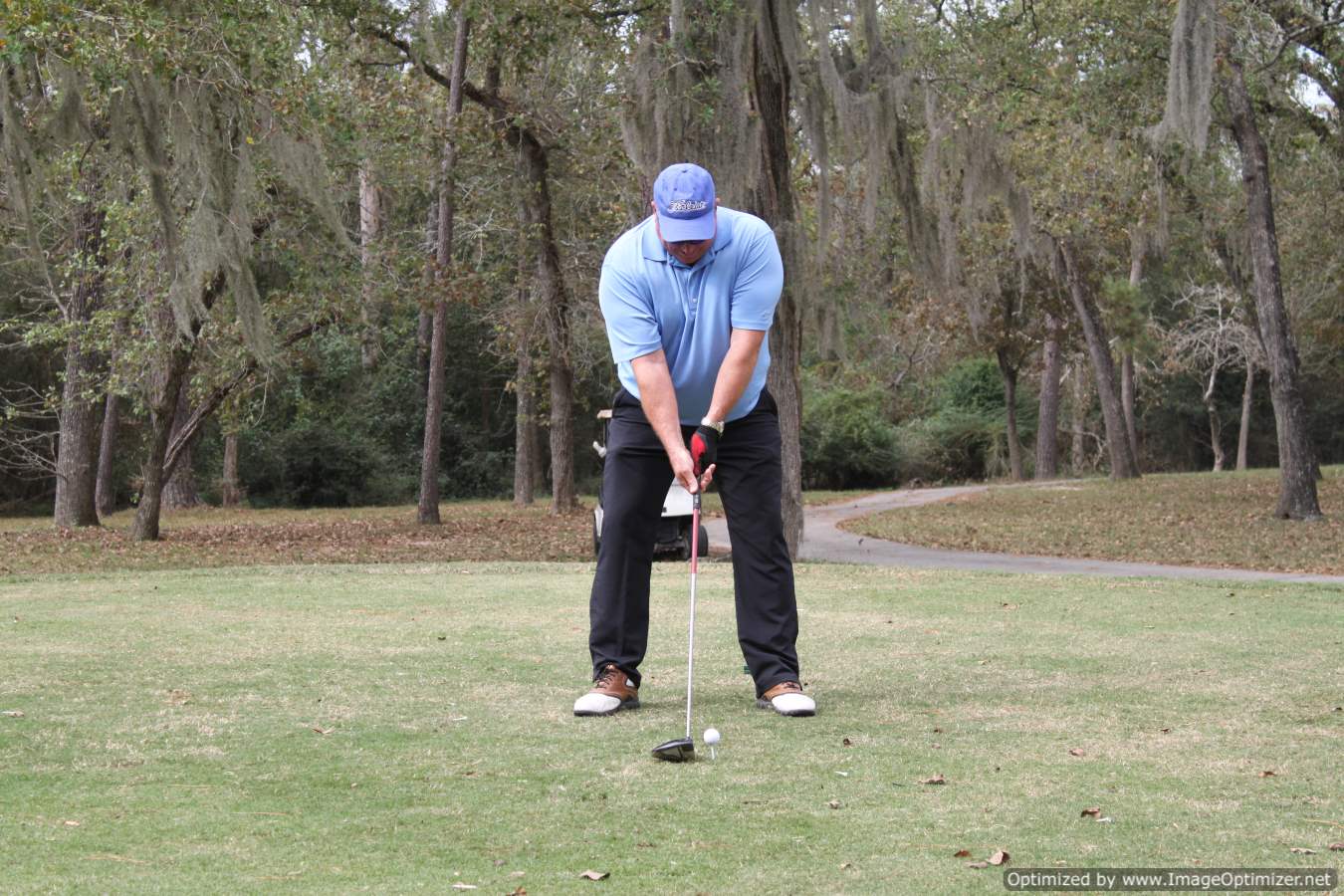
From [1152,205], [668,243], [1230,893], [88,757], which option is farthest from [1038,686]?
[1152,205]

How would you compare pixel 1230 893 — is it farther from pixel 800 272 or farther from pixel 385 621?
pixel 800 272

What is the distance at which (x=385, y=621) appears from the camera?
8688mm

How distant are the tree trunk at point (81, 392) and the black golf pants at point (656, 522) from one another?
1555cm

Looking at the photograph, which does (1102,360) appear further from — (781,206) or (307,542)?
(781,206)

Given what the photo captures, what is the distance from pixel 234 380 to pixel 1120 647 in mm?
16436

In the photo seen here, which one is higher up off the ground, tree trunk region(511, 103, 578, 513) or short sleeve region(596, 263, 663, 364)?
tree trunk region(511, 103, 578, 513)

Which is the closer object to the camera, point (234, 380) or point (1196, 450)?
point (234, 380)

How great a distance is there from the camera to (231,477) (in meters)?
36.0

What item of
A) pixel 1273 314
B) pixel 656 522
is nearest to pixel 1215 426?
pixel 1273 314

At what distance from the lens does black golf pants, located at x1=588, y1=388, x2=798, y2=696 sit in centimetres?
582

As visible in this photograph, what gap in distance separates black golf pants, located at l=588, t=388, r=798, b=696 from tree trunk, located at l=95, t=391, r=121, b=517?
20.5m

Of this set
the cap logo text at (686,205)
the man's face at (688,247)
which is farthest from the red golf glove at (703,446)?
the cap logo text at (686,205)

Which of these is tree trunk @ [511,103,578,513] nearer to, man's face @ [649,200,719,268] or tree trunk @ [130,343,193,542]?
tree trunk @ [130,343,193,542]

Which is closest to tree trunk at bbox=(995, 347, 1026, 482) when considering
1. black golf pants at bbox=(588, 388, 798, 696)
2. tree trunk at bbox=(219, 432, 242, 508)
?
tree trunk at bbox=(219, 432, 242, 508)
